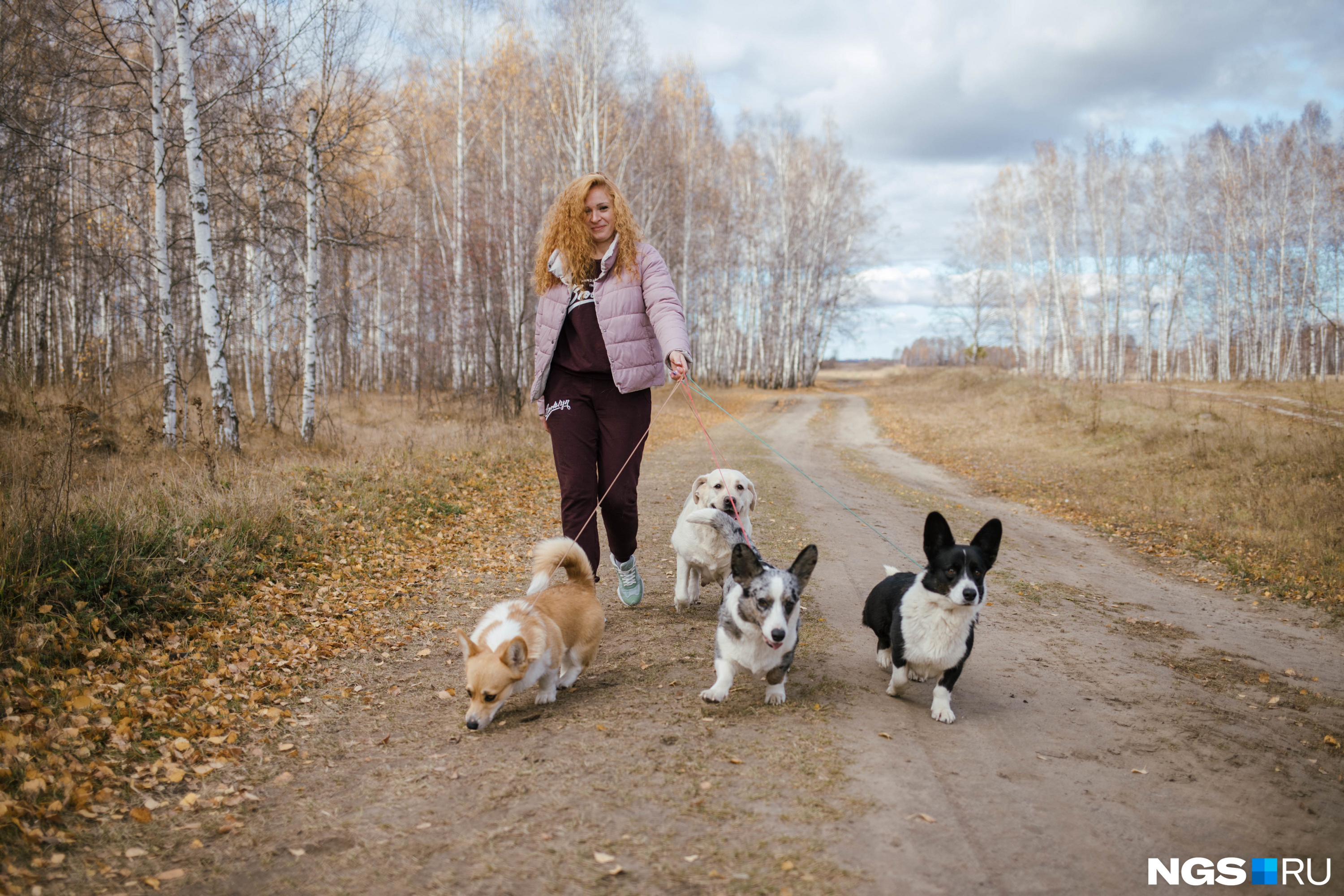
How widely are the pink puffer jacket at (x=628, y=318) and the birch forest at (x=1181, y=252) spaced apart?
35812mm

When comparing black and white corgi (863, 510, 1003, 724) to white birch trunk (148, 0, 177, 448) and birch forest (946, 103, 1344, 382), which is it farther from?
birch forest (946, 103, 1344, 382)

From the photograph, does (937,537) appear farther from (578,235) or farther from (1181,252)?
(1181,252)

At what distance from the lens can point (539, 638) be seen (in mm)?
3822

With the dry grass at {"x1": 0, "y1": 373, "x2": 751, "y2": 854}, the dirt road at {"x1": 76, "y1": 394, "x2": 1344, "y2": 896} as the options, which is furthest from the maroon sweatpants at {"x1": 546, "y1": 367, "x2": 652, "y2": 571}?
the dry grass at {"x1": 0, "y1": 373, "x2": 751, "y2": 854}

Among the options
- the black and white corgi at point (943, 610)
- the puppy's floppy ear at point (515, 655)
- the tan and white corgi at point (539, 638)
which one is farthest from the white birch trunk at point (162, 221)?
the black and white corgi at point (943, 610)

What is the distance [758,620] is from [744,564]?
328 mm

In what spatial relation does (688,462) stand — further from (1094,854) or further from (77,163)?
(77,163)

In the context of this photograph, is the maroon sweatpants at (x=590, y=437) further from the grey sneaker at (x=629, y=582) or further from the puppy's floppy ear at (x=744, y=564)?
the puppy's floppy ear at (x=744, y=564)

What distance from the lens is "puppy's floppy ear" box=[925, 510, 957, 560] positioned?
3822 millimetres

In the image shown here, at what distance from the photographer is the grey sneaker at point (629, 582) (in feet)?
17.8

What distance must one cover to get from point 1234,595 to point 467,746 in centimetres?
756

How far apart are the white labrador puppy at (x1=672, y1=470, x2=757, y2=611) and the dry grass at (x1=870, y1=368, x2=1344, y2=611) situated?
5.85 meters

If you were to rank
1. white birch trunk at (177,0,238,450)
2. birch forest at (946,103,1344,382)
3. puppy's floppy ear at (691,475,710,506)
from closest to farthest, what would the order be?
puppy's floppy ear at (691,475,710,506) < white birch trunk at (177,0,238,450) < birch forest at (946,103,1344,382)

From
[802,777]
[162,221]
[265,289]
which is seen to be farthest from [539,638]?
[265,289]
